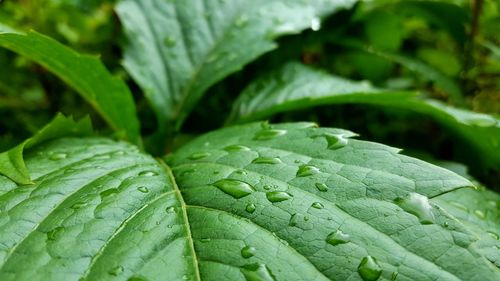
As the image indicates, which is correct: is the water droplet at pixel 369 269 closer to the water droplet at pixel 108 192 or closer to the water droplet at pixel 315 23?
the water droplet at pixel 108 192

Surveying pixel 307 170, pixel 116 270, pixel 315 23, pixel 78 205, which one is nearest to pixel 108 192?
pixel 78 205

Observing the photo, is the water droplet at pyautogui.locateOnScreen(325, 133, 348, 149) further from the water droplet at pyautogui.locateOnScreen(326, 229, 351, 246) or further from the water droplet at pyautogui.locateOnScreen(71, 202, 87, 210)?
the water droplet at pyautogui.locateOnScreen(71, 202, 87, 210)

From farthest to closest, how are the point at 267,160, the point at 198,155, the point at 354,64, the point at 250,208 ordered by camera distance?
1. the point at 354,64
2. the point at 198,155
3. the point at 267,160
4. the point at 250,208

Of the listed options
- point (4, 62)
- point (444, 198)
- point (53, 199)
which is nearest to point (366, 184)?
point (444, 198)

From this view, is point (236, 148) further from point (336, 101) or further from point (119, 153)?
point (336, 101)

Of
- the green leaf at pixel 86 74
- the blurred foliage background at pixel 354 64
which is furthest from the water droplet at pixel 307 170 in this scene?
the blurred foliage background at pixel 354 64

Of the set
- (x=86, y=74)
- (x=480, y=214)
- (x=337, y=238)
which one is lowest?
(x=480, y=214)
